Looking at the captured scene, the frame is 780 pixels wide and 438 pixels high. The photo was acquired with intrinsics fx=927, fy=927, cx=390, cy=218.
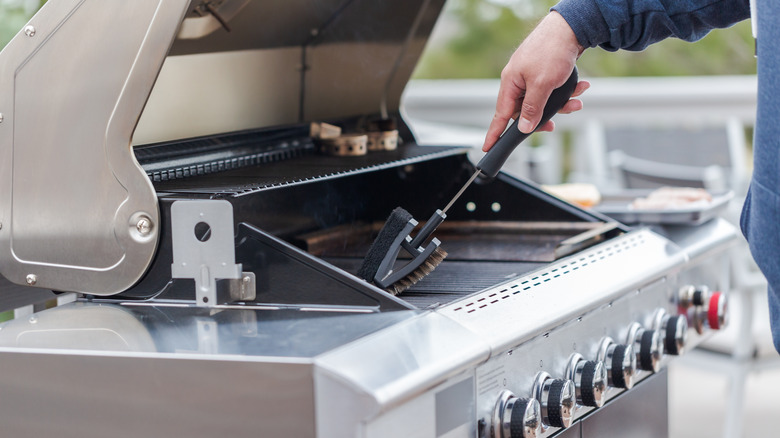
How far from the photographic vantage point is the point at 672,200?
1.92m

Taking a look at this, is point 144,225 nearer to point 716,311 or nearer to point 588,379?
point 588,379

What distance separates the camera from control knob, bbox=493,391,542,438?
1.09 m

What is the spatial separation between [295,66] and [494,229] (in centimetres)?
45

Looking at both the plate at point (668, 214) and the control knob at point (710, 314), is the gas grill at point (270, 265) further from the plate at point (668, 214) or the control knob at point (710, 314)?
the plate at point (668, 214)

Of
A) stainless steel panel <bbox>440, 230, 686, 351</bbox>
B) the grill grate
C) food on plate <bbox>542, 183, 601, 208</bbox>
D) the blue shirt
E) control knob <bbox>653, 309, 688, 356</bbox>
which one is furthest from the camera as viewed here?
food on plate <bbox>542, 183, 601, 208</bbox>

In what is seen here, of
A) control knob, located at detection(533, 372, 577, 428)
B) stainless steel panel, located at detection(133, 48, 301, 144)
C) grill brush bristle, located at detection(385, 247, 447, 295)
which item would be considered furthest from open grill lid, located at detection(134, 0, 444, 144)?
control knob, located at detection(533, 372, 577, 428)

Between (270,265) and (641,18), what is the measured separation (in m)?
0.64

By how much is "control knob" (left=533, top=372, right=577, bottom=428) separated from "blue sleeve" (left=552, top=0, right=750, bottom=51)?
0.46 metres

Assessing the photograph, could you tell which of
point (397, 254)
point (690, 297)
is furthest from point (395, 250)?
point (690, 297)

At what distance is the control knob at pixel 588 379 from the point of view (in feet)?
4.05

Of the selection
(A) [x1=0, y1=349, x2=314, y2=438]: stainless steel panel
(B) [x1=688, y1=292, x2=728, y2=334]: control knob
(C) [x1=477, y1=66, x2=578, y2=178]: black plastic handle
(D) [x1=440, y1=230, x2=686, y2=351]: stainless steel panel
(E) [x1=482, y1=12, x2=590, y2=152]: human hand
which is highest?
(E) [x1=482, y1=12, x2=590, y2=152]: human hand

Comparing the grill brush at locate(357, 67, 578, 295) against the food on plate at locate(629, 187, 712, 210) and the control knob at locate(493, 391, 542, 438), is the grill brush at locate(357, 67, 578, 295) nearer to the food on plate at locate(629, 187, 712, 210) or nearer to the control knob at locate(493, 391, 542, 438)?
the control knob at locate(493, 391, 542, 438)

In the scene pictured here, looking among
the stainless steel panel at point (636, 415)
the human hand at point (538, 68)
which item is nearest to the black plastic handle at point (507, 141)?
the human hand at point (538, 68)

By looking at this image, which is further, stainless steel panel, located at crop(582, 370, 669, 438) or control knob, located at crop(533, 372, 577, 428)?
stainless steel panel, located at crop(582, 370, 669, 438)
